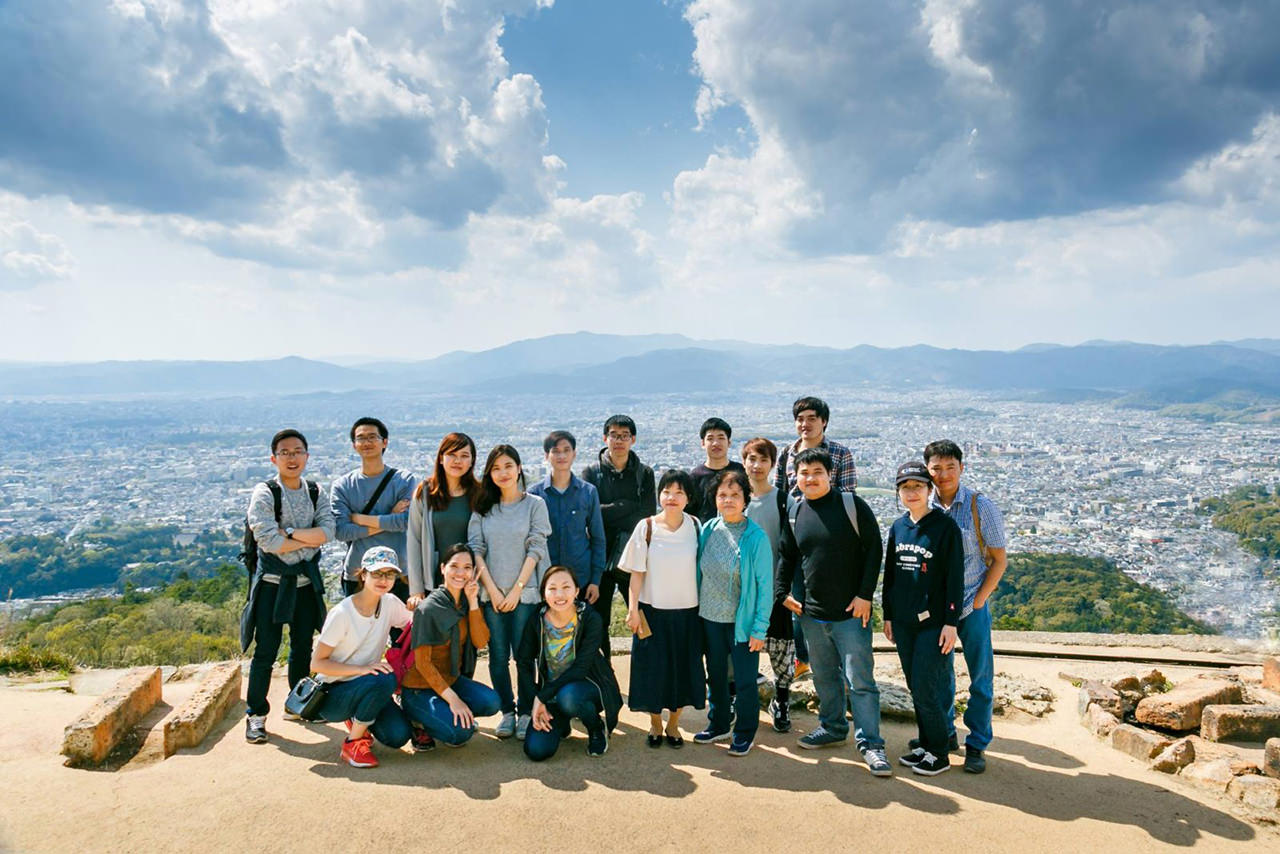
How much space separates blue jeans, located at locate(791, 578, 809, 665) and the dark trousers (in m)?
3.18

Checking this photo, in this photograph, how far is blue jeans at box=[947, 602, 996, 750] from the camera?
4.03 metres

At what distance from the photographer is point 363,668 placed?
4.19 metres

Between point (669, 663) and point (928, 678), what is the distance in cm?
147

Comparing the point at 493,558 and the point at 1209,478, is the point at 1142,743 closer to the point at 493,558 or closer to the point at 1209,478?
the point at 493,558

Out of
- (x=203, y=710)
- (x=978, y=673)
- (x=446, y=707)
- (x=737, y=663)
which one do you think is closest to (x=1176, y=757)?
(x=978, y=673)

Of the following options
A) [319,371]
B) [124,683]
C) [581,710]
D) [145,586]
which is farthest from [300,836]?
[319,371]

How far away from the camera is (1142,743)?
457cm

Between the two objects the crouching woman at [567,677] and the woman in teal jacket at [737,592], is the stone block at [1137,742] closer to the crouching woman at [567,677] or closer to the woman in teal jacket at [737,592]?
the woman in teal jacket at [737,592]

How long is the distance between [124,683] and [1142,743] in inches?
282

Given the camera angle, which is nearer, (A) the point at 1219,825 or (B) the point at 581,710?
(A) the point at 1219,825

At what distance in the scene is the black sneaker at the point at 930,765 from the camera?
13.1 feet

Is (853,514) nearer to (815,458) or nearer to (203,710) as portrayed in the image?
(815,458)

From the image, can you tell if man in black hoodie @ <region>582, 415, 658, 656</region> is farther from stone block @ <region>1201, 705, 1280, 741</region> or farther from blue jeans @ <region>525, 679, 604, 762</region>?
stone block @ <region>1201, 705, 1280, 741</region>

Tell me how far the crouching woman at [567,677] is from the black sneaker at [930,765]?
5.79 feet
